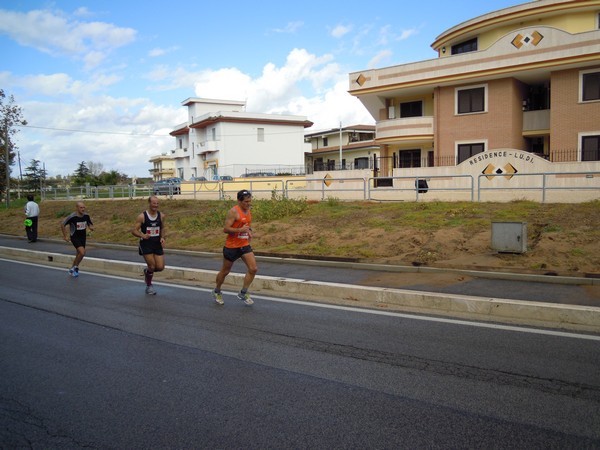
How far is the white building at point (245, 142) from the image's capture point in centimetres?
5784

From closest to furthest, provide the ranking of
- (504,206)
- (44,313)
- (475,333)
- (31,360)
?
(31,360) < (475,333) < (44,313) < (504,206)

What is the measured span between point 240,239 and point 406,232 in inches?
266

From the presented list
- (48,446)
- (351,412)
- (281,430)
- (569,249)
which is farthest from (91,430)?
(569,249)

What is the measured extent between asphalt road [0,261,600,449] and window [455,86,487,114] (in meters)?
22.8

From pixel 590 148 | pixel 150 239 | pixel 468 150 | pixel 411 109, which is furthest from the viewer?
pixel 411 109

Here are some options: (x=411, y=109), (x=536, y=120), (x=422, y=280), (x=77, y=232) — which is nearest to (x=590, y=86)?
(x=536, y=120)

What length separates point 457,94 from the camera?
28.2 metres

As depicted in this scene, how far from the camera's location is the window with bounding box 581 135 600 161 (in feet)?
80.9

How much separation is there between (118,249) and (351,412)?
15.3m

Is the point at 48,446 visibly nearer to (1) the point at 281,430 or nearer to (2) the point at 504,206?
(1) the point at 281,430

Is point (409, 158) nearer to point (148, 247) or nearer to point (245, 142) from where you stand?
point (148, 247)

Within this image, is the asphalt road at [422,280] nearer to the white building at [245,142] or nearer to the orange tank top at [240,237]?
the orange tank top at [240,237]

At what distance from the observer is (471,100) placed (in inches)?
1096

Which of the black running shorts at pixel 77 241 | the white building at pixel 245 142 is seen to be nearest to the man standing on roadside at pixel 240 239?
the black running shorts at pixel 77 241
